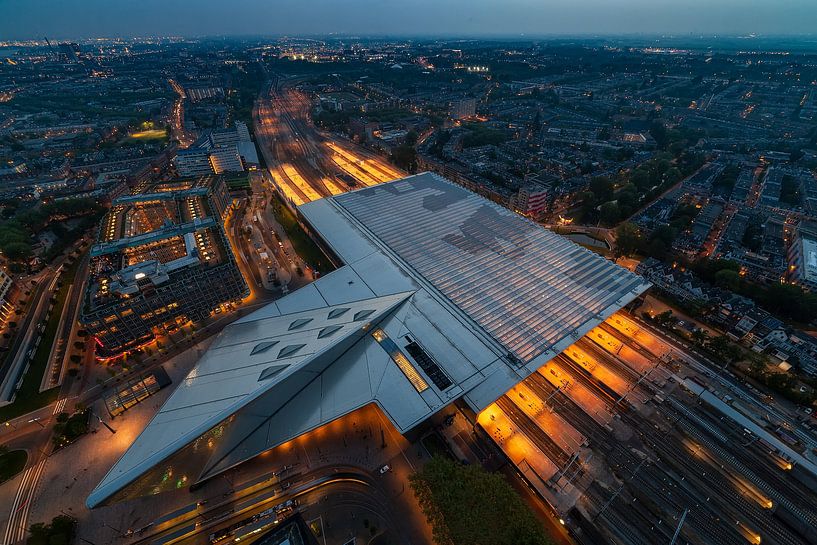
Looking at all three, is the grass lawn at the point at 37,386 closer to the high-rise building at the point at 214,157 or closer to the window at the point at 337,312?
the window at the point at 337,312

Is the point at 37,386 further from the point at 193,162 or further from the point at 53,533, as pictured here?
the point at 193,162

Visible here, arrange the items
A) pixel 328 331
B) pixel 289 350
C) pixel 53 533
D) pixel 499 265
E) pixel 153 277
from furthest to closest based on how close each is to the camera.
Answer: pixel 499 265, pixel 153 277, pixel 328 331, pixel 289 350, pixel 53 533

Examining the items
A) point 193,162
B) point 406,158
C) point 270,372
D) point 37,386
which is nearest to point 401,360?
point 270,372

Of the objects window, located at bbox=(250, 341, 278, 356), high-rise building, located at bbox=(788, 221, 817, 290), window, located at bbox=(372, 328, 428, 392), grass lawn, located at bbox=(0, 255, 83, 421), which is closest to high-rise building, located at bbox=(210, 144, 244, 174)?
grass lawn, located at bbox=(0, 255, 83, 421)

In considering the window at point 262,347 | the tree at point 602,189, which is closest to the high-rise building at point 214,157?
the window at point 262,347

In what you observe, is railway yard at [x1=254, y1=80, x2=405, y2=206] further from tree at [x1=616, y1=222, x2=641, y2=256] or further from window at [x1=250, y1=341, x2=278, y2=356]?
tree at [x1=616, y1=222, x2=641, y2=256]

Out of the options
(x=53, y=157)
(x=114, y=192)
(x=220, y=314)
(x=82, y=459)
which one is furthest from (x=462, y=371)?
(x=53, y=157)

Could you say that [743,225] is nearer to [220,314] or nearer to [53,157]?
[220,314]
